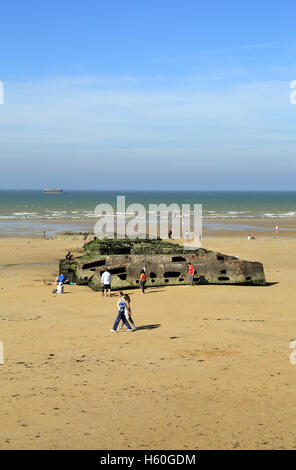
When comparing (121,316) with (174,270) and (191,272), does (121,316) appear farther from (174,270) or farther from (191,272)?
(174,270)

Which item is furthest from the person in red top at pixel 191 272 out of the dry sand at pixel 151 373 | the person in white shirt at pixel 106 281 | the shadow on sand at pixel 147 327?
the shadow on sand at pixel 147 327

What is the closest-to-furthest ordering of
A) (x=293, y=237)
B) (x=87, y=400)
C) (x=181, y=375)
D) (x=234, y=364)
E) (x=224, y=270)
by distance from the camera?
(x=87, y=400) → (x=181, y=375) → (x=234, y=364) → (x=224, y=270) → (x=293, y=237)

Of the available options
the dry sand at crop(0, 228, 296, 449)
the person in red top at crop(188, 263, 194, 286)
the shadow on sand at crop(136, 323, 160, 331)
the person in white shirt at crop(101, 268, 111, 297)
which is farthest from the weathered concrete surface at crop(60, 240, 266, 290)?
the shadow on sand at crop(136, 323, 160, 331)

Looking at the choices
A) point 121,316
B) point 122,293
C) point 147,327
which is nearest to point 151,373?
point 121,316

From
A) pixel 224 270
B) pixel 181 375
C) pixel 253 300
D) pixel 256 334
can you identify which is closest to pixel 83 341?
pixel 181 375

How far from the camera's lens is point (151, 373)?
10.7m

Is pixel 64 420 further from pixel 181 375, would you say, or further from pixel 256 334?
pixel 256 334

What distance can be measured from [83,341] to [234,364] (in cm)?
433

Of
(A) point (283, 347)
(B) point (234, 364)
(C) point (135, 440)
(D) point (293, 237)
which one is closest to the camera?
(C) point (135, 440)

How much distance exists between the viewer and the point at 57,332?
1436cm

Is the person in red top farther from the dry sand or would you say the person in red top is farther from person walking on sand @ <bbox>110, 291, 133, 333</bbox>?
person walking on sand @ <bbox>110, 291, 133, 333</bbox>

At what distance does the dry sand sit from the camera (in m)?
7.95

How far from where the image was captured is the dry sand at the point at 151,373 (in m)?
7.95

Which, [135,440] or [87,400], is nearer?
[135,440]
